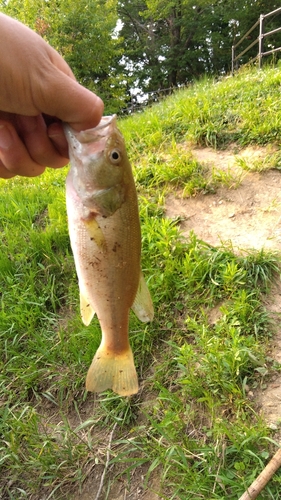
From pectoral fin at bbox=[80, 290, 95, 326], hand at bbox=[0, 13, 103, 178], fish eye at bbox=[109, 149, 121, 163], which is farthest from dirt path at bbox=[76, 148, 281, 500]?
hand at bbox=[0, 13, 103, 178]

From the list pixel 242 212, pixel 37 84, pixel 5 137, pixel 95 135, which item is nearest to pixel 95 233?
pixel 95 135

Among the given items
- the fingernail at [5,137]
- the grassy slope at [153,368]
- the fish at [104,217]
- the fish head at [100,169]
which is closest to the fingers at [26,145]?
the fingernail at [5,137]

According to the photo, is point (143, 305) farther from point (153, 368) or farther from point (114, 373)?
point (153, 368)

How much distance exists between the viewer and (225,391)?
96.4 inches

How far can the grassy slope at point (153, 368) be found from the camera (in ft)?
7.45

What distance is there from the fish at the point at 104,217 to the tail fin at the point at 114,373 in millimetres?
215

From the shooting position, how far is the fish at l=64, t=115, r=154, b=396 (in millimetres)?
1645

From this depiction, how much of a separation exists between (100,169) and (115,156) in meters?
0.09

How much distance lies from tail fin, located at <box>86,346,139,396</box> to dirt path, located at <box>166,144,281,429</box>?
1504mm

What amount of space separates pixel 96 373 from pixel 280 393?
130 cm

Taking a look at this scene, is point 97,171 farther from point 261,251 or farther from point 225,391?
point 261,251

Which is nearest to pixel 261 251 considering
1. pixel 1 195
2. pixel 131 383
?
pixel 131 383

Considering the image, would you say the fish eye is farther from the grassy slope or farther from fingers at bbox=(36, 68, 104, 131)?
the grassy slope

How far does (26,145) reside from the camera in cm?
199
